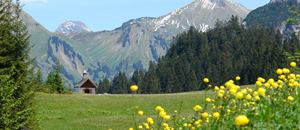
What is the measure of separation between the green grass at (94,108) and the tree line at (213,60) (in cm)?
6428

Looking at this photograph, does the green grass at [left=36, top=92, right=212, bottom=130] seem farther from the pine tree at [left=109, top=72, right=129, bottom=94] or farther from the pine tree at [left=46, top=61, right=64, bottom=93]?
the pine tree at [left=109, top=72, right=129, bottom=94]

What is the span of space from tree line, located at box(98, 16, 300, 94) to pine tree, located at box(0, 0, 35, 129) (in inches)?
3588

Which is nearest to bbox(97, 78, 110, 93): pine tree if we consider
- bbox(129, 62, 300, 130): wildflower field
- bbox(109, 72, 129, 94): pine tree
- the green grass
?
bbox(109, 72, 129, 94): pine tree

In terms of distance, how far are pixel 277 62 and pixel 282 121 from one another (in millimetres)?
104081

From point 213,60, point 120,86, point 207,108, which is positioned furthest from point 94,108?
point 213,60

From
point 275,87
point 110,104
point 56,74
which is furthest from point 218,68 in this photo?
point 275,87

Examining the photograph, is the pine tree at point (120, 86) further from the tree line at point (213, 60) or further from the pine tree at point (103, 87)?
the pine tree at point (103, 87)

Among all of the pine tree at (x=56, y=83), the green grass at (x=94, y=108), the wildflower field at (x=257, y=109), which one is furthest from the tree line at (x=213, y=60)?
the wildflower field at (x=257, y=109)

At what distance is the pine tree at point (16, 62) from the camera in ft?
59.5

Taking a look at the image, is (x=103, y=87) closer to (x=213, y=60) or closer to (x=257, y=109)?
(x=213, y=60)

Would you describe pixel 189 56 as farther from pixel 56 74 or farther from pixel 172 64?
pixel 56 74

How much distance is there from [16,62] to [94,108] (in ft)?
79.8

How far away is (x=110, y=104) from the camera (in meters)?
45.2

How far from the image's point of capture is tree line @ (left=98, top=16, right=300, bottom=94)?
377 ft
